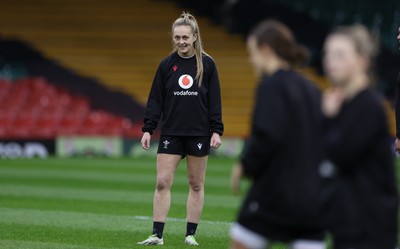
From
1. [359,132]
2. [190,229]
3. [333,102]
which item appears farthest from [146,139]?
[359,132]

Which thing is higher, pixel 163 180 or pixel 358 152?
pixel 358 152

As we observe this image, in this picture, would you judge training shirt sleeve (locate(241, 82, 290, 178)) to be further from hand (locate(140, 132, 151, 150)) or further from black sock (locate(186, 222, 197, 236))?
black sock (locate(186, 222, 197, 236))

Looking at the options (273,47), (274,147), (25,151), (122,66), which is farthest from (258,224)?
(122,66)

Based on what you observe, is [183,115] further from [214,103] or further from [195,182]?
[195,182]

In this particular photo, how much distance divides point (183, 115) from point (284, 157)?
478 centimetres

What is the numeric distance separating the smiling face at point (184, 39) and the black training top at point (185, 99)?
147 mm

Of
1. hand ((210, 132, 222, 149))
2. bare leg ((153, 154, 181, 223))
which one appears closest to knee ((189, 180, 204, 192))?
bare leg ((153, 154, 181, 223))

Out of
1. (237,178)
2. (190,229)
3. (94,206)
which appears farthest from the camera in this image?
(94,206)

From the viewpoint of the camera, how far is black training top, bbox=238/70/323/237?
569cm

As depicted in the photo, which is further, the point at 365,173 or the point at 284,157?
the point at 284,157

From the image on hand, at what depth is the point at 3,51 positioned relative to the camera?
107 feet

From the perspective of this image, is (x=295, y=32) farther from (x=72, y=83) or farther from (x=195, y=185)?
(x=195, y=185)

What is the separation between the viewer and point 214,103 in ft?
34.6

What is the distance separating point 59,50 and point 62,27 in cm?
204
